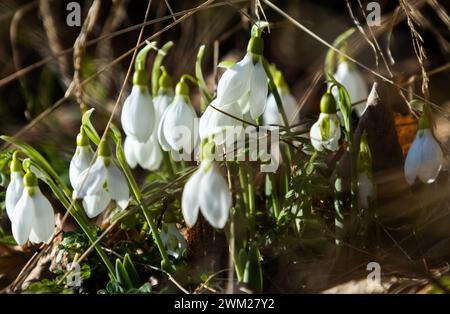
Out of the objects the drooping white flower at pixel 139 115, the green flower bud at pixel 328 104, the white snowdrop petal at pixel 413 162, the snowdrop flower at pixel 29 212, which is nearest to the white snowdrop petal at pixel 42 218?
the snowdrop flower at pixel 29 212

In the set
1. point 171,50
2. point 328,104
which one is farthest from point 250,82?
point 171,50

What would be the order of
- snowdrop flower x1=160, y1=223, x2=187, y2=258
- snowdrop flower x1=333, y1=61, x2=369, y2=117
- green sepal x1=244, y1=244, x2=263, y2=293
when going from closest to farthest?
green sepal x1=244, y1=244, x2=263, y2=293 < snowdrop flower x1=160, y1=223, x2=187, y2=258 < snowdrop flower x1=333, y1=61, x2=369, y2=117

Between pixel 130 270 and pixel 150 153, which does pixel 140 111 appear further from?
pixel 130 270

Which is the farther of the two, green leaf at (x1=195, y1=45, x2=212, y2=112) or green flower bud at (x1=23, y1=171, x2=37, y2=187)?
green leaf at (x1=195, y1=45, x2=212, y2=112)

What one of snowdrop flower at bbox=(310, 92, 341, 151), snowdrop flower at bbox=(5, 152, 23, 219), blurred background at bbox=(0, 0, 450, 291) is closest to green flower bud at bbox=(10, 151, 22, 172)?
snowdrop flower at bbox=(5, 152, 23, 219)

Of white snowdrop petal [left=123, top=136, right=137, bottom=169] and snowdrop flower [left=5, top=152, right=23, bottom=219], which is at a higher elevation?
snowdrop flower [left=5, top=152, right=23, bottom=219]

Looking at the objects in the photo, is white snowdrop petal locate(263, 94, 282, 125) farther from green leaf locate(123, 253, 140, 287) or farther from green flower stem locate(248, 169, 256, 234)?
green leaf locate(123, 253, 140, 287)
